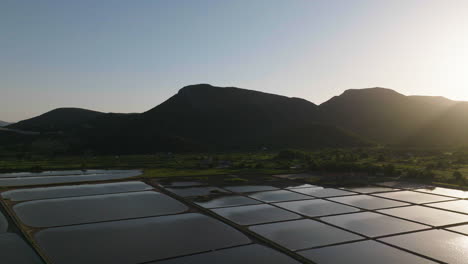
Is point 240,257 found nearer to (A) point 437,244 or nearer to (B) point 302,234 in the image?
(B) point 302,234

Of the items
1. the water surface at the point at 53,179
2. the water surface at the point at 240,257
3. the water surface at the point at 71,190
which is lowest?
the water surface at the point at 240,257

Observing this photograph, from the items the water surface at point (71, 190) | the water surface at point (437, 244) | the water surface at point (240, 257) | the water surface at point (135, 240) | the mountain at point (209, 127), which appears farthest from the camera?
the mountain at point (209, 127)

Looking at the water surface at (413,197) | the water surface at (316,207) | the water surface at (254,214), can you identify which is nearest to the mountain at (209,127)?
the water surface at (413,197)

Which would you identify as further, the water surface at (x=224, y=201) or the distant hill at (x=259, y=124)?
the distant hill at (x=259, y=124)

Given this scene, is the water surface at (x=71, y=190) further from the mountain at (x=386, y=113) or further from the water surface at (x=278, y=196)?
the mountain at (x=386, y=113)

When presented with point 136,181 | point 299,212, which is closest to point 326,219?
point 299,212

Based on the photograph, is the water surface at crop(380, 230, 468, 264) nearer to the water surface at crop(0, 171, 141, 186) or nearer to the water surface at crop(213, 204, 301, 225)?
the water surface at crop(213, 204, 301, 225)

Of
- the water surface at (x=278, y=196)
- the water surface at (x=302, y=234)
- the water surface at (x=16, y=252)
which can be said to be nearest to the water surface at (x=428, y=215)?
the water surface at (x=302, y=234)

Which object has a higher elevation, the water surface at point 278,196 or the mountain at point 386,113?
the mountain at point 386,113

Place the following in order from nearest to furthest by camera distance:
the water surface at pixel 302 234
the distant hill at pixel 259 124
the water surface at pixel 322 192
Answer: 1. the water surface at pixel 302 234
2. the water surface at pixel 322 192
3. the distant hill at pixel 259 124
